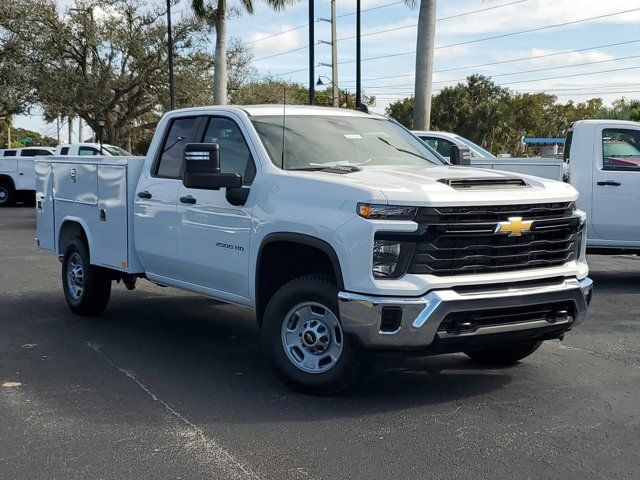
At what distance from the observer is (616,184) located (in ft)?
Result: 33.3

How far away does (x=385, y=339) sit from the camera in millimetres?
4926

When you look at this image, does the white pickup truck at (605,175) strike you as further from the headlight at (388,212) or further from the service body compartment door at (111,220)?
the headlight at (388,212)

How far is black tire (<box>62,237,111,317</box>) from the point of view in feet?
26.5

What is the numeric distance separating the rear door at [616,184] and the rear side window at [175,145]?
5.58 m

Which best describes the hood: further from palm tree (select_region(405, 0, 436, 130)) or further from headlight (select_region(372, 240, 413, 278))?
palm tree (select_region(405, 0, 436, 130))

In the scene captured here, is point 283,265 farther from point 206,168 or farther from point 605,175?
point 605,175

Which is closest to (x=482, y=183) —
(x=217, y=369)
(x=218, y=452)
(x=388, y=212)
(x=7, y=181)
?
(x=388, y=212)

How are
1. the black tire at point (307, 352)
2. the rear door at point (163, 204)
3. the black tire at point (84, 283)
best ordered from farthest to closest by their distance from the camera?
the black tire at point (84, 283) → the rear door at point (163, 204) → the black tire at point (307, 352)

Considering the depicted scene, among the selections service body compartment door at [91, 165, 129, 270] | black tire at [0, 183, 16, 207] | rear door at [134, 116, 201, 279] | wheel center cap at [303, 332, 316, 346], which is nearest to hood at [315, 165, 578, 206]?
wheel center cap at [303, 332, 316, 346]

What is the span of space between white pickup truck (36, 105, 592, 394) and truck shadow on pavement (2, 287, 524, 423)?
0.27 metres

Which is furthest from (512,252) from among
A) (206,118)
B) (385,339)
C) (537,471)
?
(206,118)

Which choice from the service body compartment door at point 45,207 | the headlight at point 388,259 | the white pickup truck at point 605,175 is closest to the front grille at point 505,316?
the headlight at point 388,259

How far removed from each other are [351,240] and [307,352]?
3.11 feet

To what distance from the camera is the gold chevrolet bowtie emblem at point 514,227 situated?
5.13 meters
